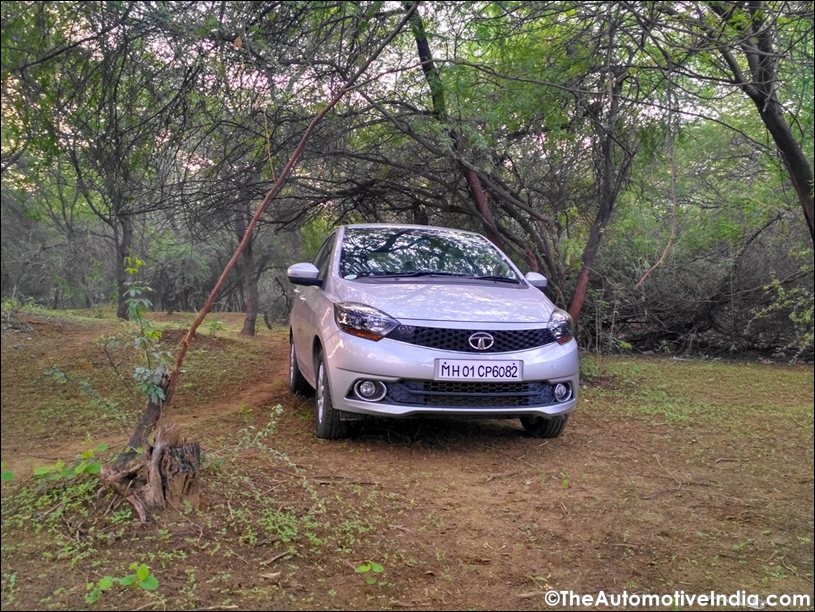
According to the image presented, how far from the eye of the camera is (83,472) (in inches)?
106

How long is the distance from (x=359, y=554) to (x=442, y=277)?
2.67m

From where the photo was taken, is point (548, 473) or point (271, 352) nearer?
point (548, 473)

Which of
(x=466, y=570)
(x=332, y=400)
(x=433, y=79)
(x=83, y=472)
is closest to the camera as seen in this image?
(x=466, y=570)

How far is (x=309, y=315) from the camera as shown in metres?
5.06

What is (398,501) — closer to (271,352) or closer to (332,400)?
(332,400)

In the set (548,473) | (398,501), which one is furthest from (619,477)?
(398,501)

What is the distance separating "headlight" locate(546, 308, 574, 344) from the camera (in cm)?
434

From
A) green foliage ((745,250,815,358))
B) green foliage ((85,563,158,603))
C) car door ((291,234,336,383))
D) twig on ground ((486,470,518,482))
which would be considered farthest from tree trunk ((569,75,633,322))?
green foliage ((85,563,158,603))

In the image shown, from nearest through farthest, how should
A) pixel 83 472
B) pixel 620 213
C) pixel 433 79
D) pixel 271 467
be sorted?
pixel 83 472 < pixel 271 467 < pixel 433 79 < pixel 620 213

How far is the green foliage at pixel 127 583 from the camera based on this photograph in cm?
196

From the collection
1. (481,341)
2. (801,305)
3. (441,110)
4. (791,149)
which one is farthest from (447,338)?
(801,305)

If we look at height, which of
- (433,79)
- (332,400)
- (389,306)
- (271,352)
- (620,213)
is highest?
(433,79)

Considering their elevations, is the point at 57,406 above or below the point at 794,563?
above

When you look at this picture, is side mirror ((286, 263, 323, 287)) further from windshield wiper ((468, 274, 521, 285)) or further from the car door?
windshield wiper ((468, 274, 521, 285))
